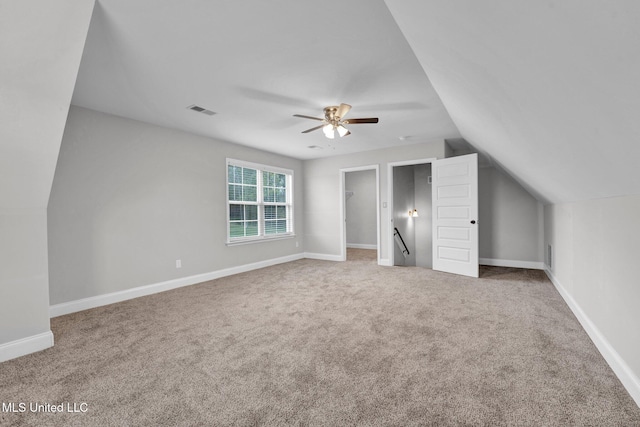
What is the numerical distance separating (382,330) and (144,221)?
3.43 m

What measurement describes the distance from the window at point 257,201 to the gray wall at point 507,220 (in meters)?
4.12

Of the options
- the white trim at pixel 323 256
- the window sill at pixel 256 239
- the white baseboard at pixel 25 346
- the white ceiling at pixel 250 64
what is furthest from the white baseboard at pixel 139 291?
the white ceiling at pixel 250 64

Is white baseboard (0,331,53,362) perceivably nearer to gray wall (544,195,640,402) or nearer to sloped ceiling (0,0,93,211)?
sloped ceiling (0,0,93,211)

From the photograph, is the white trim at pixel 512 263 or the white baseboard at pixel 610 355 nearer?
the white baseboard at pixel 610 355

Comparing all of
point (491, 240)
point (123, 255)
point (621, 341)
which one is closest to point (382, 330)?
point (621, 341)

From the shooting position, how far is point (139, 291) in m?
3.77

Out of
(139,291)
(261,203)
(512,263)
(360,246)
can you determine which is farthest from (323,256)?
(512,263)

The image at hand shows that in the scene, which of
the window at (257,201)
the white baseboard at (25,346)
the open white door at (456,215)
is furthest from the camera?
the window at (257,201)

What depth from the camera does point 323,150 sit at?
5730 millimetres

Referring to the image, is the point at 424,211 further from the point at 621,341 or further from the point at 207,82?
the point at 207,82

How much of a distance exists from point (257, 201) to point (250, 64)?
3418 mm

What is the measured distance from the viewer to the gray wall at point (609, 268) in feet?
5.54

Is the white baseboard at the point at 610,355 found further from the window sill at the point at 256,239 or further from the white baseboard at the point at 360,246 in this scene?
the white baseboard at the point at 360,246

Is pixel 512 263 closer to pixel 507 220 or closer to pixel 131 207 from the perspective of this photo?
pixel 507 220
